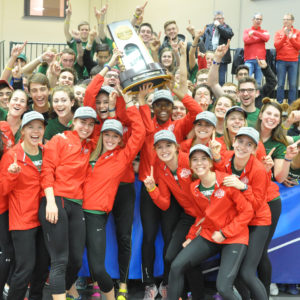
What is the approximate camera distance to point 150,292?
5438mm

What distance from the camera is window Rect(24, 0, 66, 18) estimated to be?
1516cm

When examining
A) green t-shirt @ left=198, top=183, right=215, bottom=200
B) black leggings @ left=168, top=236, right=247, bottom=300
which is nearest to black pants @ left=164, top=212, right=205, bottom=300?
black leggings @ left=168, top=236, right=247, bottom=300

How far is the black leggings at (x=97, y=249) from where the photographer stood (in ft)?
16.2

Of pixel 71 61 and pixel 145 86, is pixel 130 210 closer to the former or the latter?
pixel 145 86

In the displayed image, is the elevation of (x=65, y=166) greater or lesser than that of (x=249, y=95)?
lesser

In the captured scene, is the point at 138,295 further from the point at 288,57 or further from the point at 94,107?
the point at 288,57

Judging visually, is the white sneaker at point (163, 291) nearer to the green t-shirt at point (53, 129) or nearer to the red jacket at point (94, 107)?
the red jacket at point (94, 107)

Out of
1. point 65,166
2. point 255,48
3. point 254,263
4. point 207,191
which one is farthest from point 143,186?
point 255,48

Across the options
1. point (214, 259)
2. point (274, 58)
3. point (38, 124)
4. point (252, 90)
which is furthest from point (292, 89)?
point (38, 124)

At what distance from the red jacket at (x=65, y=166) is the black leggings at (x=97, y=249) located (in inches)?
11.6

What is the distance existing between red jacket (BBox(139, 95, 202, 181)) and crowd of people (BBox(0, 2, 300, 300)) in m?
0.01

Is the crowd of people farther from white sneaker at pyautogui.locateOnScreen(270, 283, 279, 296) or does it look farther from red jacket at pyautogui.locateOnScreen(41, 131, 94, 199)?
white sneaker at pyautogui.locateOnScreen(270, 283, 279, 296)

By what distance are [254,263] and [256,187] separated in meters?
0.74

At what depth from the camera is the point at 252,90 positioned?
6059 mm
